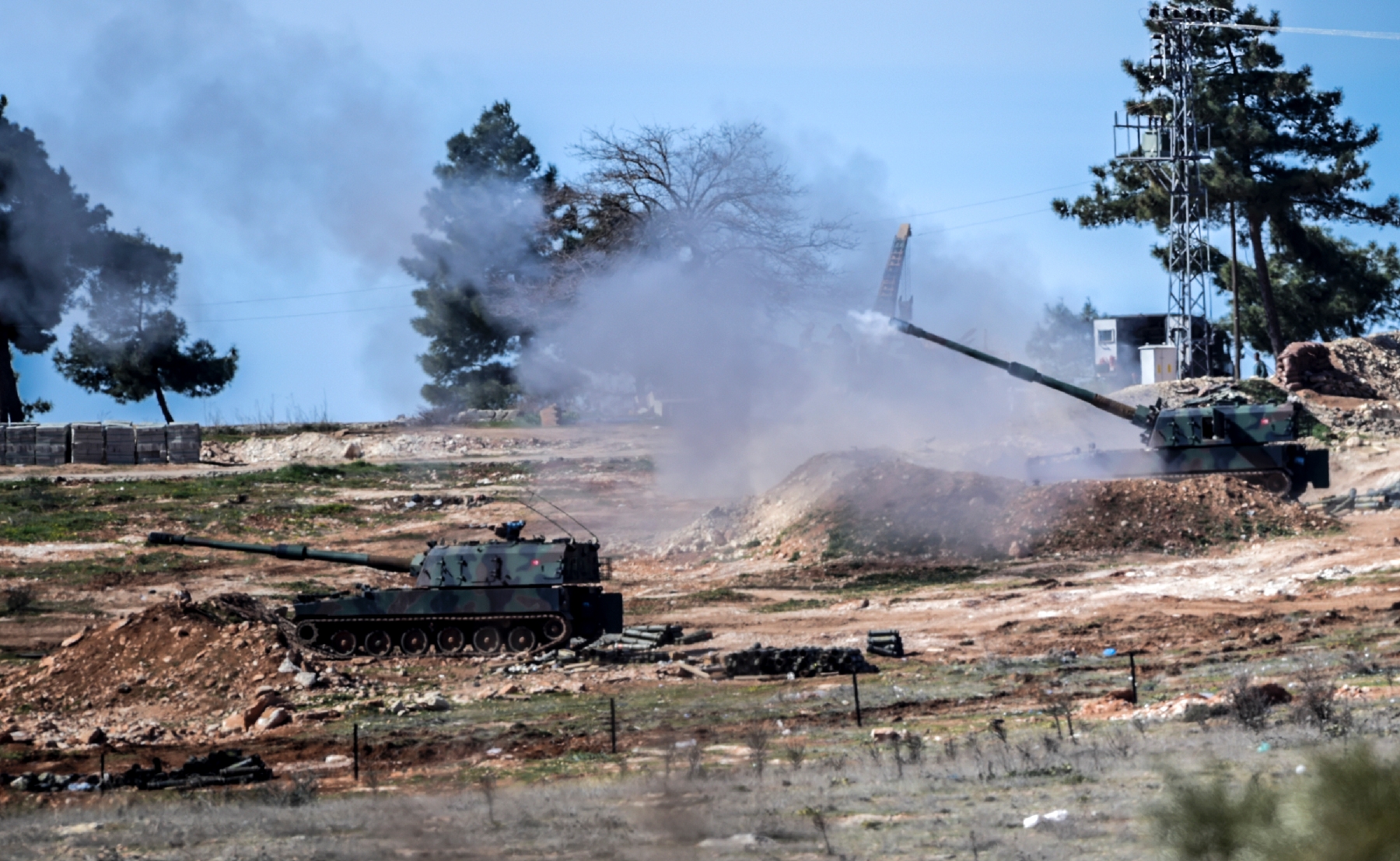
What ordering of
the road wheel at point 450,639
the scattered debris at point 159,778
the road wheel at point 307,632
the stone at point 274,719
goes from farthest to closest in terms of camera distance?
the road wheel at point 450,639, the road wheel at point 307,632, the stone at point 274,719, the scattered debris at point 159,778

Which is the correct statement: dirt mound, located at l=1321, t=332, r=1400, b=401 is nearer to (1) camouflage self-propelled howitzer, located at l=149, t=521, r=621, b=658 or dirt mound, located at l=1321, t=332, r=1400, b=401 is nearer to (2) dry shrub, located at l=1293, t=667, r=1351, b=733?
(1) camouflage self-propelled howitzer, located at l=149, t=521, r=621, b=658

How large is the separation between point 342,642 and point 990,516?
45.1 ft

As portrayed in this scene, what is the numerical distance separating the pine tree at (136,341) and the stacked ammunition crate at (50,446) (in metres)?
4.23

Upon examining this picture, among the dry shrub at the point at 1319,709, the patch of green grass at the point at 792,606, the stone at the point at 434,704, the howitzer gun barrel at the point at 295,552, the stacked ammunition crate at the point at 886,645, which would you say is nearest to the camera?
the dry shrub at the point at 1319,709

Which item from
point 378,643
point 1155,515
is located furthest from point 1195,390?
point 378,643

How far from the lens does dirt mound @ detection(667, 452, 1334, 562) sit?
31688 millimetres

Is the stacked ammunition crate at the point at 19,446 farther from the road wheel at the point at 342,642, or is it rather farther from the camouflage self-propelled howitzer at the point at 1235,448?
the camouflage self-propelled howitzer at the point at 1235,448

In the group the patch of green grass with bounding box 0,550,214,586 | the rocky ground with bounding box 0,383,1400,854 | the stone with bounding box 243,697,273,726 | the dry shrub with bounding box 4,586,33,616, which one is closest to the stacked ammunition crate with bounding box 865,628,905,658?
the rocky ground with bounding box 0,383,1400,854

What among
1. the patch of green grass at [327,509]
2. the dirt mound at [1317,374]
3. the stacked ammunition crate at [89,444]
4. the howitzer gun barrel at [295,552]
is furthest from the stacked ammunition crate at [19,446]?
the dirt mound at [1317,374]

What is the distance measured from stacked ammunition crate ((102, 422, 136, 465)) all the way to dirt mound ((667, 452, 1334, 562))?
20.3 metres

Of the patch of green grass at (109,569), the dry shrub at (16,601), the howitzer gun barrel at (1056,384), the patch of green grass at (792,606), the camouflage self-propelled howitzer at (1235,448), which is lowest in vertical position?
the patch of green grass at (792,606)

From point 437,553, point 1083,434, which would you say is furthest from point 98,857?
point 1083,434

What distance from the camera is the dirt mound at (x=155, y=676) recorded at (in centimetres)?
2011

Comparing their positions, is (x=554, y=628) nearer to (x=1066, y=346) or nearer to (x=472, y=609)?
(x=472, y=609)
